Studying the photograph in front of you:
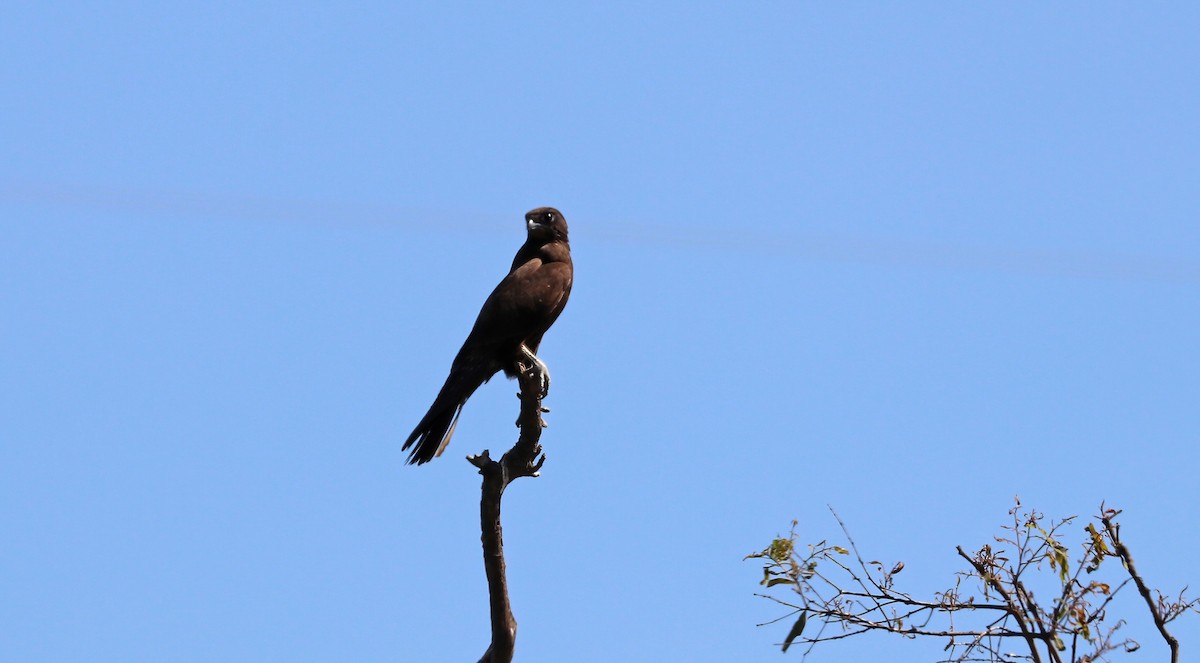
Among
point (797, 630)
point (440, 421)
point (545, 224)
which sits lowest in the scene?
point (797, 630)

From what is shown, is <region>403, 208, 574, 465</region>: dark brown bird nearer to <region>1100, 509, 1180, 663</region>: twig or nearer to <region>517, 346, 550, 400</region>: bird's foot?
<region>517, 346, 550, 400</region>: bird's foot

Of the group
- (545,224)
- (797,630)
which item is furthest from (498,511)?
(545,224)

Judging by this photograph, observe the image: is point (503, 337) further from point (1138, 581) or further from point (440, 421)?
point (1138, 581)

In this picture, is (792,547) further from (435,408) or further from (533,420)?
(435,408)

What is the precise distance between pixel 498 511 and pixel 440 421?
1.50 m

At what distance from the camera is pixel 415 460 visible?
20.6 ft

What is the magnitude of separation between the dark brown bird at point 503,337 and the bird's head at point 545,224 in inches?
6.3

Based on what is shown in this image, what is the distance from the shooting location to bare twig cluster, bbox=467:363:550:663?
4848 millimetres

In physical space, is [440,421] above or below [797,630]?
above

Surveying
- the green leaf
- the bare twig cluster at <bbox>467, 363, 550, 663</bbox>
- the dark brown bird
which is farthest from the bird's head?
the green leaf

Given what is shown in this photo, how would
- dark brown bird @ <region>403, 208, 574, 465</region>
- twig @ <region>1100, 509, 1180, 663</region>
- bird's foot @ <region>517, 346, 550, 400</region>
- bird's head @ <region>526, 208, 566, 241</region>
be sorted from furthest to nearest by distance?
1. bird's head @ <region>526, 208, 566, 241</region>
2. dark brown bird @ <region>403, 208, 574, 465</region>
3. bird's foot @ <region>517, 346, 550, 400</region>
4. twig @ <region>1100, 509, 1180, 663</region>

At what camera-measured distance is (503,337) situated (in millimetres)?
6676

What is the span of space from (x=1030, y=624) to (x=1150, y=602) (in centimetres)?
30

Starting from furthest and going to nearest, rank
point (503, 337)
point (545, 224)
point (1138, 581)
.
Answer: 1. point (545, 224)
2. point (503, 337)
3. point (1138, 581)
